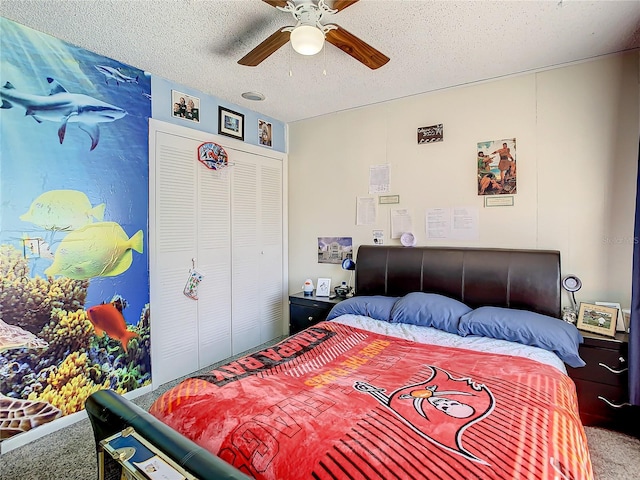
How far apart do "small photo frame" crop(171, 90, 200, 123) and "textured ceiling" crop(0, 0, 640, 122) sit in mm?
129

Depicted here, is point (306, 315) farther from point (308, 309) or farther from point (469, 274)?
point (469, 274)

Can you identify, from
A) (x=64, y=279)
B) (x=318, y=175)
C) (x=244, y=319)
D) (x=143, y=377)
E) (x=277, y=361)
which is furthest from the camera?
(x=318, y=175)

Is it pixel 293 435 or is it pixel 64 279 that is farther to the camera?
pixel 64 279

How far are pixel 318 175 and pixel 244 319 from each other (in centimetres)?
181

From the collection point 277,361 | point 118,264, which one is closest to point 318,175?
point 118,264

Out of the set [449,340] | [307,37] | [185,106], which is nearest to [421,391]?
[449,340]

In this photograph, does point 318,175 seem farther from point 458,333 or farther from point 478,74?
point 458,333

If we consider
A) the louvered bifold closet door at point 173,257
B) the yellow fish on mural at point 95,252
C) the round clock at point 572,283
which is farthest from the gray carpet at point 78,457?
the yellow fish on mural at point 95,252

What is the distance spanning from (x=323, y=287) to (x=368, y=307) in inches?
33.5

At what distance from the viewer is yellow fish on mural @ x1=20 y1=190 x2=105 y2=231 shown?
7.27 ft

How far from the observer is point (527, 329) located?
2227mm

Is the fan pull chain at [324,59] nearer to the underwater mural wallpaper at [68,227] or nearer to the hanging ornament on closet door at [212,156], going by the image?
the hanging ornament on closet door at [212,156]

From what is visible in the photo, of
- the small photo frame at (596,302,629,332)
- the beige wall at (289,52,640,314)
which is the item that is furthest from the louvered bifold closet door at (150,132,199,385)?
the small photo frame at (596,302,629,332)

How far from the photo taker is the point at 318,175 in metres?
3.95
